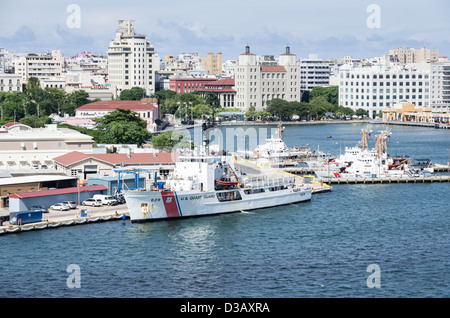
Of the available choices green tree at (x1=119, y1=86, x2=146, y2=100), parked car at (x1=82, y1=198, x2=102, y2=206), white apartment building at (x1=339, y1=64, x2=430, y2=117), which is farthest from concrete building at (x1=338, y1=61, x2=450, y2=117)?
parked car at (x1=82, y1=198, x2=102, y2=206)

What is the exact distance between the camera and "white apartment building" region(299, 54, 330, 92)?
10419cm

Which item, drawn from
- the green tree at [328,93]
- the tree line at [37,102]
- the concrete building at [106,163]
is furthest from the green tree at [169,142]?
the green tree at [328,93]

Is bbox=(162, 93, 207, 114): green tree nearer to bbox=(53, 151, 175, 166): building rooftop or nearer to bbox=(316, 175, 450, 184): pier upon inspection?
bbox=(316, 175, 450, 184): pier

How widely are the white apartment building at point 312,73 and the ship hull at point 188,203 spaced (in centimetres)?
7729

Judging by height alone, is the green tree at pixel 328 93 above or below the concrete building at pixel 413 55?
below

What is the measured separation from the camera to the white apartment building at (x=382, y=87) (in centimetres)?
8612

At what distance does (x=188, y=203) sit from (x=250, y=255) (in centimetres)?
515

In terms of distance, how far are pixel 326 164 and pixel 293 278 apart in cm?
2107

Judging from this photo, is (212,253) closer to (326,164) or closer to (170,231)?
(170,231)

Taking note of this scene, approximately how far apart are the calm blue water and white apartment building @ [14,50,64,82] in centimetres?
7334

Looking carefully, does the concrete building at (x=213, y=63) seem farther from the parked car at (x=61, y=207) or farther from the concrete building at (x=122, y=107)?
the parked car at (x=61, y=207)

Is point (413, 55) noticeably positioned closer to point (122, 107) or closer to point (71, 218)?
point (122, 107)
